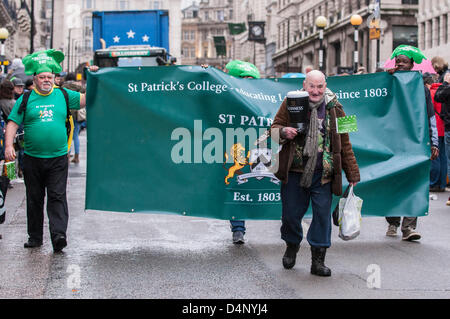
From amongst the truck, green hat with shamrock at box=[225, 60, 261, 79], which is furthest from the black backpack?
the truck

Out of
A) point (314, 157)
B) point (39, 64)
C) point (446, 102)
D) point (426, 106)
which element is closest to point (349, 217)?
point (314, 157)

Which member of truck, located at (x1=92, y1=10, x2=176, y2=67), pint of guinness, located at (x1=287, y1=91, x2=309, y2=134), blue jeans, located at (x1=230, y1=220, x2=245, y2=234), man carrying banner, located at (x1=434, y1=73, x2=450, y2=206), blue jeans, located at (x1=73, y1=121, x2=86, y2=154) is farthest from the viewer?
truck, located at (x1=92, y1=10, x2=176, y2=67)

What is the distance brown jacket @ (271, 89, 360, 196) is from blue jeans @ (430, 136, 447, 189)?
7539 millimetres

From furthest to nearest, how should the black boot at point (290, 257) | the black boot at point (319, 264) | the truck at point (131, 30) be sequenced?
the truck at point (131, 30), the black boot at point (290, 257), the black boot at point (319, 264)

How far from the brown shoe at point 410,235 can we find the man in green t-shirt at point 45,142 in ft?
11.6

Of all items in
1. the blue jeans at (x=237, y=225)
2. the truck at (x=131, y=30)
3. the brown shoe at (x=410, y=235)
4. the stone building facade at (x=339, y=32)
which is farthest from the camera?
the stone building facade at (x=339, y=32)

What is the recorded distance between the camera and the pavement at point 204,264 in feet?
19.7

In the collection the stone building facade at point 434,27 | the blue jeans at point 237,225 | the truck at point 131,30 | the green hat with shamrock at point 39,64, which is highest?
the stone building facade at point 434,27

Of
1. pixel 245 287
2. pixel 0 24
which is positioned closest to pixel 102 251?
pixel 245 287

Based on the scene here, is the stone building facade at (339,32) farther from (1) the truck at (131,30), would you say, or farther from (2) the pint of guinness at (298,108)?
(2) the pint of guinness at (298,108)

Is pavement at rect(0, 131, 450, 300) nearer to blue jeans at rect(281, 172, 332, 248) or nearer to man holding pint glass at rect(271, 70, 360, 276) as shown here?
blue jeans at rect(281, 172, 332, 248)

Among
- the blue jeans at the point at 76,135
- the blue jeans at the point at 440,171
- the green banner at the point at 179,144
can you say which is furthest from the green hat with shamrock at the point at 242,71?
the blue jeans at the point at 76,135

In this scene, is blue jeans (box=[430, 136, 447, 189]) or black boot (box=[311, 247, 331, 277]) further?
blue jeans (box=[430, 136, 447, 189])

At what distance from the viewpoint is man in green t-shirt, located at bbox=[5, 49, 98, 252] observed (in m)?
7.68
